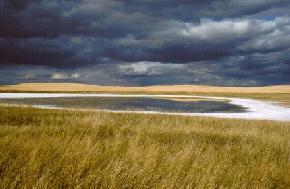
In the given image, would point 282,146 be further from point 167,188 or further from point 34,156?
point 34,156

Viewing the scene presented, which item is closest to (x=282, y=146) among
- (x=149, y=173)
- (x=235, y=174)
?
(x=235, y=174)

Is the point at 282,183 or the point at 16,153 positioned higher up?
the point at 16,153

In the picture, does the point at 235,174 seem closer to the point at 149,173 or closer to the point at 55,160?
the point at 149,173

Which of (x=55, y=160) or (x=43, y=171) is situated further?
(x=55, y=160)

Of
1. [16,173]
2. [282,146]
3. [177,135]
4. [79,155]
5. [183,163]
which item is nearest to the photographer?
[16,173]

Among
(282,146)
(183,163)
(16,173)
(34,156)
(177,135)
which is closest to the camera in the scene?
(16,173)

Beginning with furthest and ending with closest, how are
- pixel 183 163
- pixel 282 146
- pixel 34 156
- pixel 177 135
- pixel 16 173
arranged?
pixel 177 135 < pixel 282 146 < pixel 183 163 < pixel 34 156 < pixel 16 173

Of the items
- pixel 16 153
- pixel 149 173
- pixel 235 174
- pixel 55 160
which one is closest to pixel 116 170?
pixel 149 173

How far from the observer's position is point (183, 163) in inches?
353

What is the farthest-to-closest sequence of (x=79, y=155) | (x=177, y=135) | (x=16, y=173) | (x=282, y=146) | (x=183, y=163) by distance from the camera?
(x=177, y=135) → (x=282, y=146) → (x=183, y=163) → (x=79, y=155) → (x=16, y=173)

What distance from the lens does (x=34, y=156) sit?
305 inches

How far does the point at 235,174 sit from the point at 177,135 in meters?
7.01

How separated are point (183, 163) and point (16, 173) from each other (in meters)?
3.54

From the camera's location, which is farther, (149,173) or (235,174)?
(235,174)
